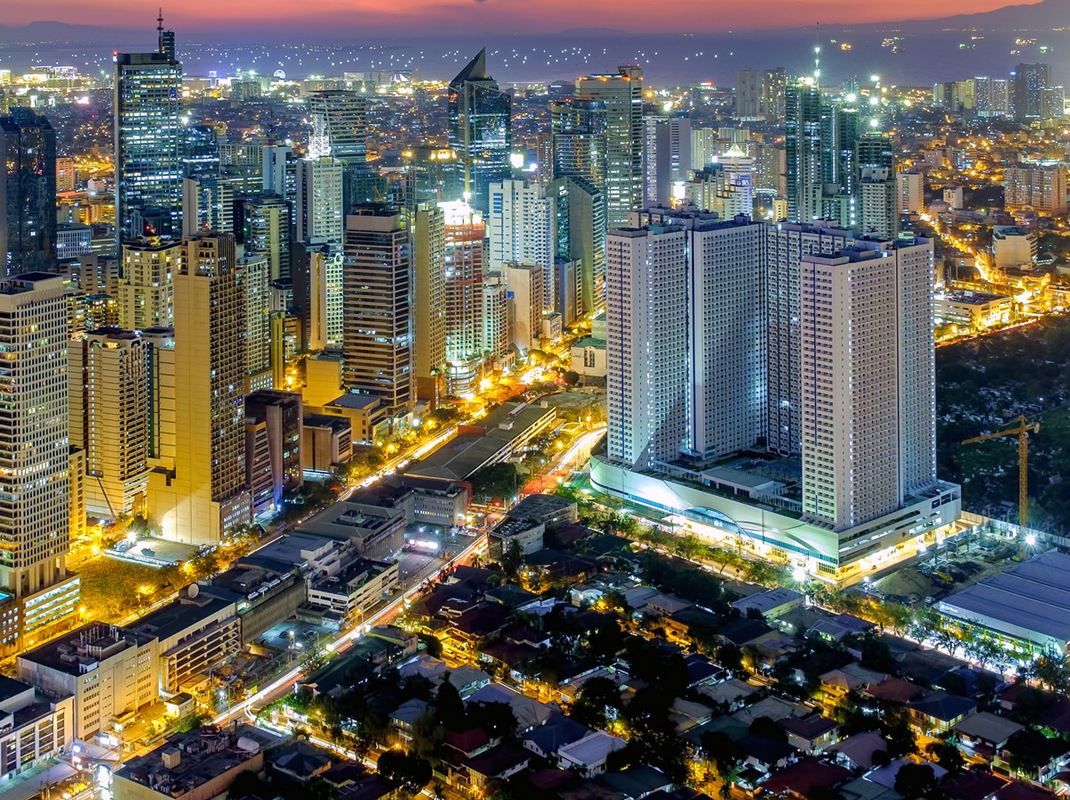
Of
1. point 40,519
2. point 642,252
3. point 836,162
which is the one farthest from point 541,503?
point 836,162

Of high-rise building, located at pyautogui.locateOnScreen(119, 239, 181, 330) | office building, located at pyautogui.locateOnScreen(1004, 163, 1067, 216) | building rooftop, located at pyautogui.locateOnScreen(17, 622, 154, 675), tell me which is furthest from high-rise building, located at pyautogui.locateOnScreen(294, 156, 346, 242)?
office building, located at pyautogui.locateOnScreen(1004, 163, 1067, 216)

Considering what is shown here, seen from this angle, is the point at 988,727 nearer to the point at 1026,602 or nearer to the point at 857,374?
the point at 1026,602

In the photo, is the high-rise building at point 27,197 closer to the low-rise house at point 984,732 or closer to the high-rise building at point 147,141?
the high-rise building at point 147,141

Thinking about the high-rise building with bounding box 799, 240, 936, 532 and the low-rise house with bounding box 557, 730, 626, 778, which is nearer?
the low-rise house with bounding box 557, 730, 626, 778

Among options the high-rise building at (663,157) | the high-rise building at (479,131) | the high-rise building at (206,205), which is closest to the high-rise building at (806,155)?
the high-rise building at (663,157)

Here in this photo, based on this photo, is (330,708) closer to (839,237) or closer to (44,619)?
(44,619)

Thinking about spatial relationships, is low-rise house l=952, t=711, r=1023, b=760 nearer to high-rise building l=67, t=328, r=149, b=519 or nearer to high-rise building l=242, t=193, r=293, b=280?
high-rise building l=67, t=328, r=149, b=519
